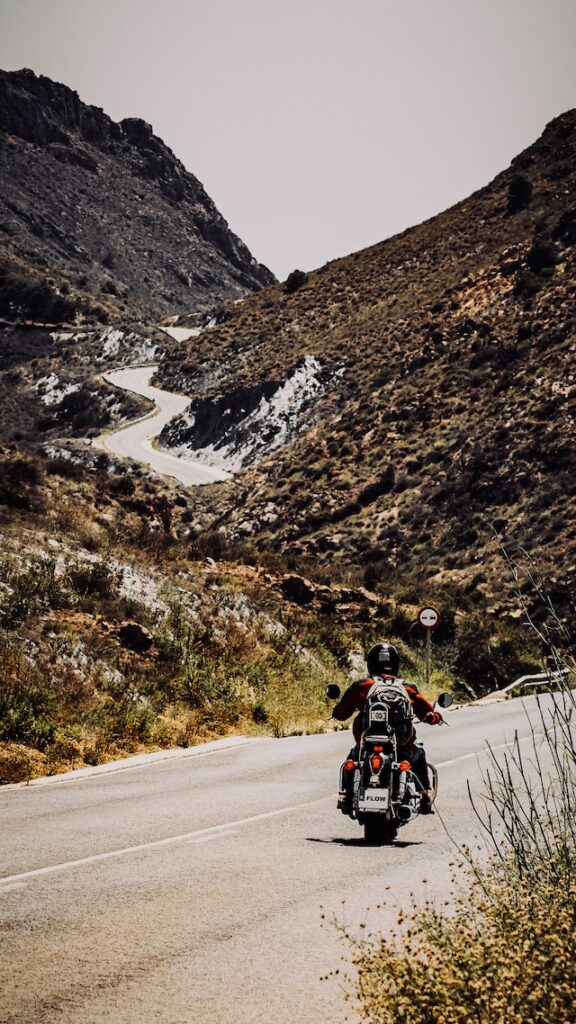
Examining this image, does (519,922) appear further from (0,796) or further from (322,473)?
(322,473)

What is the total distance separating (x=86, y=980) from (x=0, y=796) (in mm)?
6048

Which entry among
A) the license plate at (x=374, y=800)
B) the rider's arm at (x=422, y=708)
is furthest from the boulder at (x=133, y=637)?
the license plate at (x=374, y=800)

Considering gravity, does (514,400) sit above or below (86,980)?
above

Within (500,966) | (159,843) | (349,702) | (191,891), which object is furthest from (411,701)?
(500,966)

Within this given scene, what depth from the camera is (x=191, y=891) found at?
6344 mm

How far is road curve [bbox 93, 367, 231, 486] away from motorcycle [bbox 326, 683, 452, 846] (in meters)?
55.7

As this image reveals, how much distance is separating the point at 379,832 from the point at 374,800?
0.58 metres

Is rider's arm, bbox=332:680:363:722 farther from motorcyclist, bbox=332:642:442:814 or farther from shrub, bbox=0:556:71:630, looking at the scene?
shrub, bbox=0:556:71:630

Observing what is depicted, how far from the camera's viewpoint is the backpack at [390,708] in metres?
7.88

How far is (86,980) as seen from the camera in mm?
4633

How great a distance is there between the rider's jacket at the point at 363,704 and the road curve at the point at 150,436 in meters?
55.1

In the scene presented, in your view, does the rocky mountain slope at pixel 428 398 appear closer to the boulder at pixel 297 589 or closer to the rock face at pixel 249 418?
the rock face at pixel 249 418

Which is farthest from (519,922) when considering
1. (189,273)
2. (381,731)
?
(189,273)

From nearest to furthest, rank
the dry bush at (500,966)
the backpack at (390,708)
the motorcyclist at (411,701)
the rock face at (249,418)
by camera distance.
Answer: the dry bush at (500,966) < the backpack at (390,708) < the motorcyclist at (411,701) < the rock face at (249,418)
